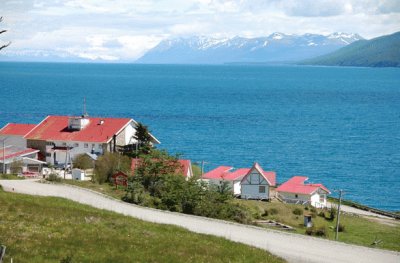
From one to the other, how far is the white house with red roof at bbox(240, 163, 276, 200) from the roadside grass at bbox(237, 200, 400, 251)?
5.49 metres

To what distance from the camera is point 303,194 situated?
187ft

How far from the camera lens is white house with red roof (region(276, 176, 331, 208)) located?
186 feet

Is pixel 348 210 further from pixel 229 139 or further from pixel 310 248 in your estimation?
pixel 229 139

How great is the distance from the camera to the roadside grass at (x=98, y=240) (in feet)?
60.6

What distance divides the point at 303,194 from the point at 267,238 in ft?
105

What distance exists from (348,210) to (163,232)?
1359 inches

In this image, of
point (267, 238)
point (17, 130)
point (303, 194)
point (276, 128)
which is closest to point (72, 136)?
point (17, 130)

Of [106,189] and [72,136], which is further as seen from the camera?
[72,136]

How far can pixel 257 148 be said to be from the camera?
9031cm

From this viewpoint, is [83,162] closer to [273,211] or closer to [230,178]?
[230,178]

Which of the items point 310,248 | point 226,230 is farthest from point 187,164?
point 310,248

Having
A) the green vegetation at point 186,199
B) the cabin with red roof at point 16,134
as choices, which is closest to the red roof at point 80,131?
the cabin with red roof at point 16,134

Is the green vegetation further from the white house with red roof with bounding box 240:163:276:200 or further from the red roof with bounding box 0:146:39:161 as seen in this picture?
the red roof with bounding box 0:146:39:161

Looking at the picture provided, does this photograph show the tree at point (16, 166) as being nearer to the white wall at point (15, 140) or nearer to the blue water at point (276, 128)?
the white wall at point (15, 140)
